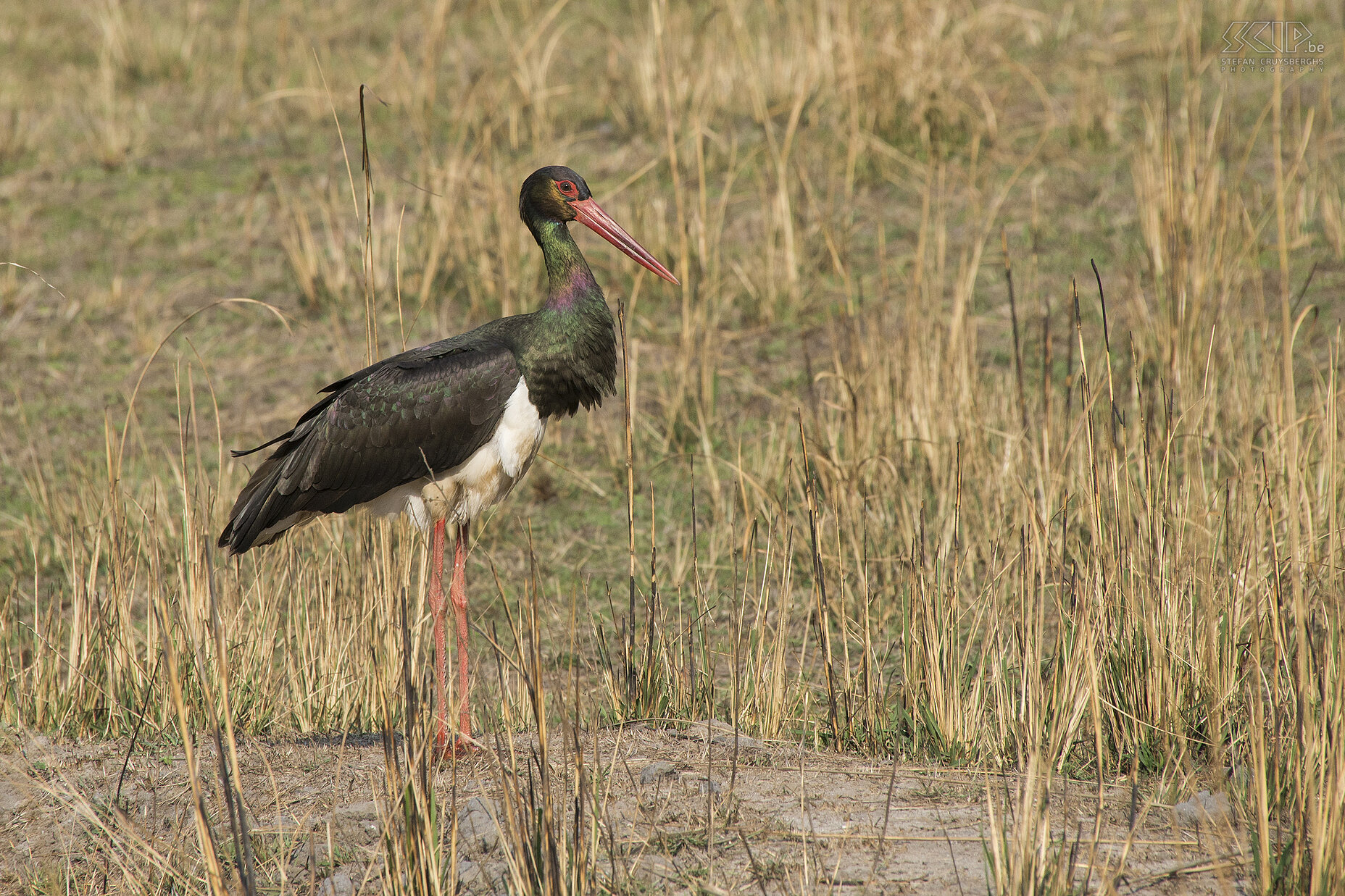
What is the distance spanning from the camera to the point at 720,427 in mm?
6172

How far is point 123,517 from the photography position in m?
3.84

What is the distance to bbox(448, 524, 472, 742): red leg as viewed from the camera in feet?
12.9

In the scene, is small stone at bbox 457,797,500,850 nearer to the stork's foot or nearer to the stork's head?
the stork's foot

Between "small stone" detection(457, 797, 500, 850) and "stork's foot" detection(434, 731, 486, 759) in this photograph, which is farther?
"stork's foot" detection(434, 731, 486, 759)

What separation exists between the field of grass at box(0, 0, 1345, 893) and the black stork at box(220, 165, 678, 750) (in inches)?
8.0

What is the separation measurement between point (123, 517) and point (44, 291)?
4.47 metres

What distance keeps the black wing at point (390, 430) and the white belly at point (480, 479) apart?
1.5 inches

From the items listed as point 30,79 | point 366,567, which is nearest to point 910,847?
point 366,567

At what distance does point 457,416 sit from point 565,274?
1.86 feet

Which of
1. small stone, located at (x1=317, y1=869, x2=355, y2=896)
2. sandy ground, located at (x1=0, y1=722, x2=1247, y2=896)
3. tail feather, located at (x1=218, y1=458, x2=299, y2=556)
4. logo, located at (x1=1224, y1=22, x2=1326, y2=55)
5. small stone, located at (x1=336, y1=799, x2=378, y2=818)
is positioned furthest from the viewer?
logo, located at (x1=1224, y1=22, x2=1326, y2=55)

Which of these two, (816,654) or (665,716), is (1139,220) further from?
(665,716)

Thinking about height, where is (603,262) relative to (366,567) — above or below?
above

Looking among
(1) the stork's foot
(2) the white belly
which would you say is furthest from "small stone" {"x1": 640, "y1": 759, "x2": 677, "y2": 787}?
(2) the white belly

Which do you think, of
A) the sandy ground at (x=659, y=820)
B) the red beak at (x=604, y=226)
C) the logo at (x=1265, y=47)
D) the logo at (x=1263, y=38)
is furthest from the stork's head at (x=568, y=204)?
the logo at (x=1263, y=38)
